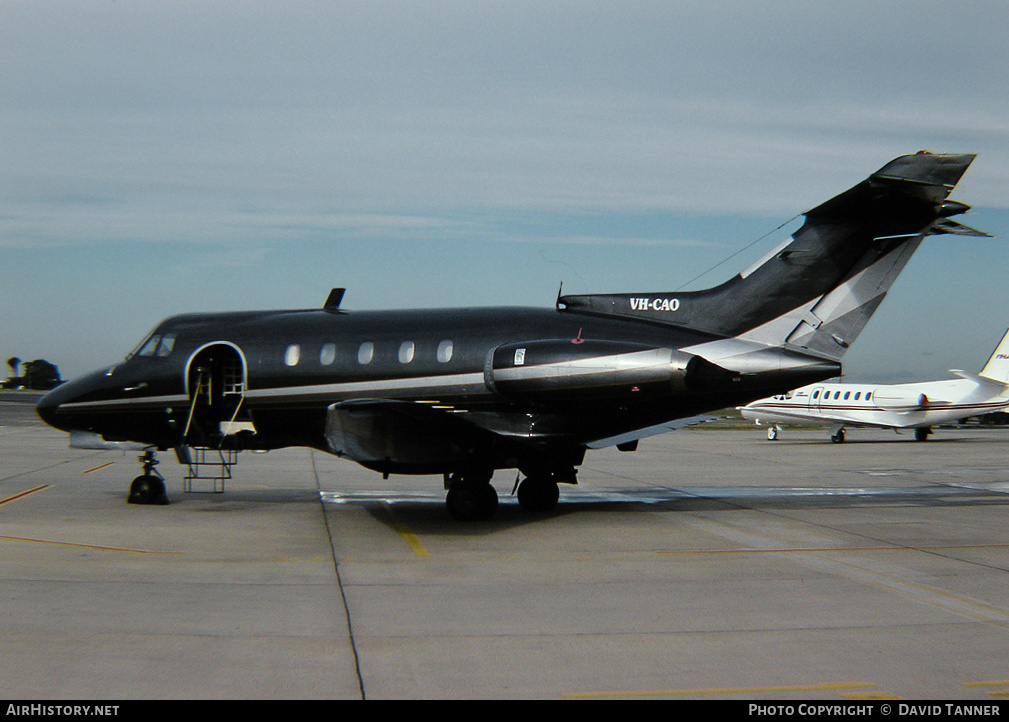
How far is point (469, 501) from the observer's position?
13.3 metres

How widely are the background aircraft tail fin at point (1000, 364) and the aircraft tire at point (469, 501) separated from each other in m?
33.3

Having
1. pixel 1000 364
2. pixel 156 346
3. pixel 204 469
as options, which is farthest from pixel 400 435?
pixel 1000 364

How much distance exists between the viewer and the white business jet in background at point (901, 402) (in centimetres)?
3878

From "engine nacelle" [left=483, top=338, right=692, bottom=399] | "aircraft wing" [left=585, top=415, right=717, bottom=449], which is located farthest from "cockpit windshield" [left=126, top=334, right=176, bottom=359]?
"aircraft wing" [left=585, top=415, right=717, bottom=449]

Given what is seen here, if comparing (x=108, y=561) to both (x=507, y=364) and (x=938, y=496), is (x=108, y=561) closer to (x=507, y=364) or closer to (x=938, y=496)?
(x=507, y=364)

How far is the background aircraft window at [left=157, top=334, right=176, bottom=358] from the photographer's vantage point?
15.2 m

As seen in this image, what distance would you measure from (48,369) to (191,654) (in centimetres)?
8908

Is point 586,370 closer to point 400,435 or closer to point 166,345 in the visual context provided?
point 400,435

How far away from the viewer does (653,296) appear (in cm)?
1430

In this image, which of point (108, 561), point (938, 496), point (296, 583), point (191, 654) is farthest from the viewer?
point (938, 496)

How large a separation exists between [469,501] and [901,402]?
32.2 meters

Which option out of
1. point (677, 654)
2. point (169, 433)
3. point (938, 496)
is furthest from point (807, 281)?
point (169, 433)
